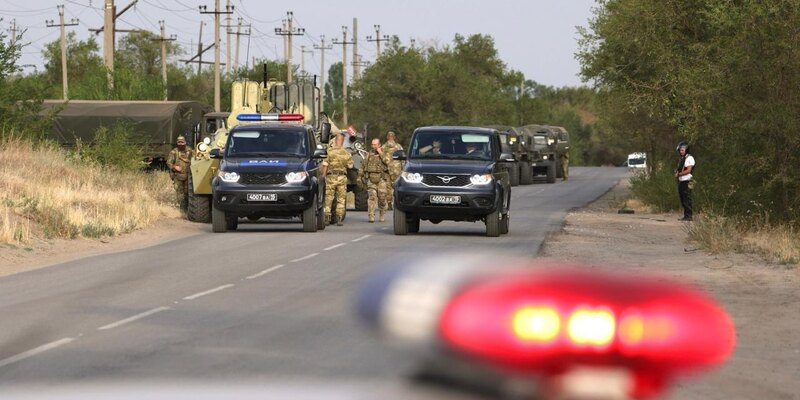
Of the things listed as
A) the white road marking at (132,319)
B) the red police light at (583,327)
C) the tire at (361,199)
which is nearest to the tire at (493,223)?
the tire at (361,199)

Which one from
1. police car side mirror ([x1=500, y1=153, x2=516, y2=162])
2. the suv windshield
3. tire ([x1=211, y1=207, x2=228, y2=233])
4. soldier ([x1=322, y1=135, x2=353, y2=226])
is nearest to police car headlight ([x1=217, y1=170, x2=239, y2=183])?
tire ([x1=211, y1=207, x2=228, y2=233])

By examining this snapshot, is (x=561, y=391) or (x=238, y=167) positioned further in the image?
(x=238, y=167)

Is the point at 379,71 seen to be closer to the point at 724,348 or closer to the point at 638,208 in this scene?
the point at 638,208

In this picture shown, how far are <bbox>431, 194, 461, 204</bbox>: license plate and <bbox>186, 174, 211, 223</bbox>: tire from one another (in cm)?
617

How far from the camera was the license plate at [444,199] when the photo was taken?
87.7 feet

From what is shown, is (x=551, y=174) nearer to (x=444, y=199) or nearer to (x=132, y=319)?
(x=444, y=199)

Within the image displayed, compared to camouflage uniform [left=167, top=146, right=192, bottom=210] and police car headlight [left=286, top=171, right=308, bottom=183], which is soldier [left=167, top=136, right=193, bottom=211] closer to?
camouflage uniform [left=167, top=146, right=192, bottom=210]

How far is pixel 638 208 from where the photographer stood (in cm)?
4275

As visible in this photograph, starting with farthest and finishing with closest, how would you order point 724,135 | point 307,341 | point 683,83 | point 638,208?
point 638,208, point 683,83, point 724,135, point 307,341

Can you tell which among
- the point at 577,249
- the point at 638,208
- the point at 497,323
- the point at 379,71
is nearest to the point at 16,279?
the point at 577,249

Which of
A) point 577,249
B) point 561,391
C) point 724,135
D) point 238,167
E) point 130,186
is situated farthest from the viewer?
point 130,186

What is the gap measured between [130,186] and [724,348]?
37.1 m

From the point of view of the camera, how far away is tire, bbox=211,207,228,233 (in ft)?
92.3

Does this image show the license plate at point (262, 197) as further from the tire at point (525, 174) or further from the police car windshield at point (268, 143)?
the tire at point (525, 174)
